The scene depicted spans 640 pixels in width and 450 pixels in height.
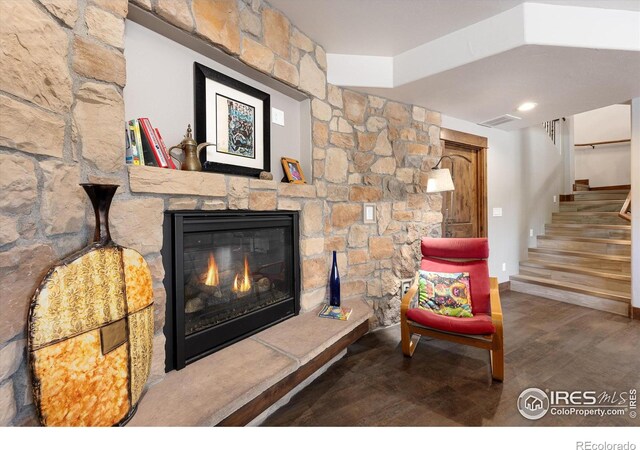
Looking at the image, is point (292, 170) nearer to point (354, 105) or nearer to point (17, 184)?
point (354, 105)

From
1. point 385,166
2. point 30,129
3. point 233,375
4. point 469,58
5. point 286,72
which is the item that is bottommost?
point 233,375

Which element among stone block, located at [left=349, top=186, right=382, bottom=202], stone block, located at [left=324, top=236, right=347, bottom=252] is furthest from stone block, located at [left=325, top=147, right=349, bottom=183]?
stone block, located at [left=324, top=236, right=347, bottom=252]

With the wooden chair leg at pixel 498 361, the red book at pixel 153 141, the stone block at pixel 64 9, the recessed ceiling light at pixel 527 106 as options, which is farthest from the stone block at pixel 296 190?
the recessed ceiling light at pixel 527 106

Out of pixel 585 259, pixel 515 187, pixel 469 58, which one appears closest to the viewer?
pixel 469 58

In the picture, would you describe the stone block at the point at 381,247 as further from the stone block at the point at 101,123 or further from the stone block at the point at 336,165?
the stone block at the point at 101,123

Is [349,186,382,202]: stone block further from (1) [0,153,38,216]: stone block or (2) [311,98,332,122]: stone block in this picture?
(1) [0,153,38,216]: stone block

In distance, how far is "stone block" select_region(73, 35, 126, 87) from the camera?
1.07 meters

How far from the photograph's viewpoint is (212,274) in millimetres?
1643

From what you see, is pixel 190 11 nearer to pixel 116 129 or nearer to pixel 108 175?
pixel 116 129

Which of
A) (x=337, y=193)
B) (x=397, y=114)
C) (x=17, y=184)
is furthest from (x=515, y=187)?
(x=17, y=184)

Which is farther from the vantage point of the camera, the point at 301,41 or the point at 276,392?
the point at 301,41

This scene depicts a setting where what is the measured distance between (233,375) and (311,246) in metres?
1.09

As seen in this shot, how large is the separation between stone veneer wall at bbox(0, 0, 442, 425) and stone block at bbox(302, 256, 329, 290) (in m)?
0.01

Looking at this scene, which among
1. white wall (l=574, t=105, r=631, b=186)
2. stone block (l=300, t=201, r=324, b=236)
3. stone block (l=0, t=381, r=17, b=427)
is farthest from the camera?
white wall (l=574, t=105, r=631, b=186)
